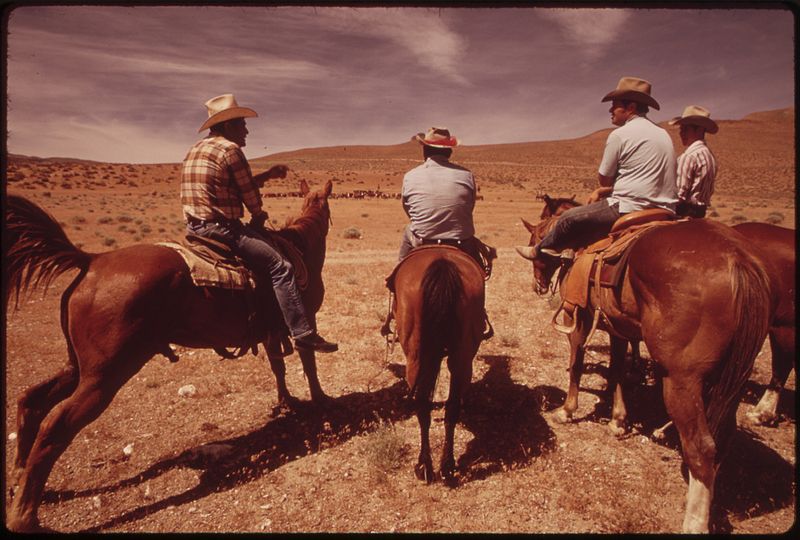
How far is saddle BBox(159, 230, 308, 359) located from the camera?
12.1ft

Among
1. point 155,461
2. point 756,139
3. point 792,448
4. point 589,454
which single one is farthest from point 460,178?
point 756,139

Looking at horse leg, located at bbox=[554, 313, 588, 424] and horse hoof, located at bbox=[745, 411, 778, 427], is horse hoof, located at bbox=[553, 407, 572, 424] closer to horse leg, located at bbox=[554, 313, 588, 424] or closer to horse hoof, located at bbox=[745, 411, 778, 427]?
horse leg, located at bbox=[554, 313, 588, 424]

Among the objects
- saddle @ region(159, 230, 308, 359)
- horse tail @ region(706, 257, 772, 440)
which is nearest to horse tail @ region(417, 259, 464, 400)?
saddle @ region(159, 230, 308, 359)

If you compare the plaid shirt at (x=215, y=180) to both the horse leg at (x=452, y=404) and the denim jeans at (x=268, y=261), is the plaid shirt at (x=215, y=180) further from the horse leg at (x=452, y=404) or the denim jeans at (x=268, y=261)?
the horse leg at (x=452, y=404)

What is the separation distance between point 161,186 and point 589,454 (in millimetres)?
59690

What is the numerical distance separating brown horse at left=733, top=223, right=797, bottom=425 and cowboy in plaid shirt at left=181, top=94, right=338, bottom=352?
489cm

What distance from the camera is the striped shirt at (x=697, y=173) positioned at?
5.08 metres

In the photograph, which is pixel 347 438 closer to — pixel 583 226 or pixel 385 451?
pixel 385 451

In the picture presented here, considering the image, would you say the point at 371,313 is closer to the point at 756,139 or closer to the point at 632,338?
the point at 632,338

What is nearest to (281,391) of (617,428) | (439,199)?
(439,199)

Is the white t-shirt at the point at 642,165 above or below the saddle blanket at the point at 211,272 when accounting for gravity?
above

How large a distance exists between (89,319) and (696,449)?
493 cm

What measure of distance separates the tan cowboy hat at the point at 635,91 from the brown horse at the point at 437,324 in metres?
2.52

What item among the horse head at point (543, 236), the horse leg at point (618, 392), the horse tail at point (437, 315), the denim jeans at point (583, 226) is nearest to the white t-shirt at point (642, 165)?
the denim jeans at point (583, 226)
